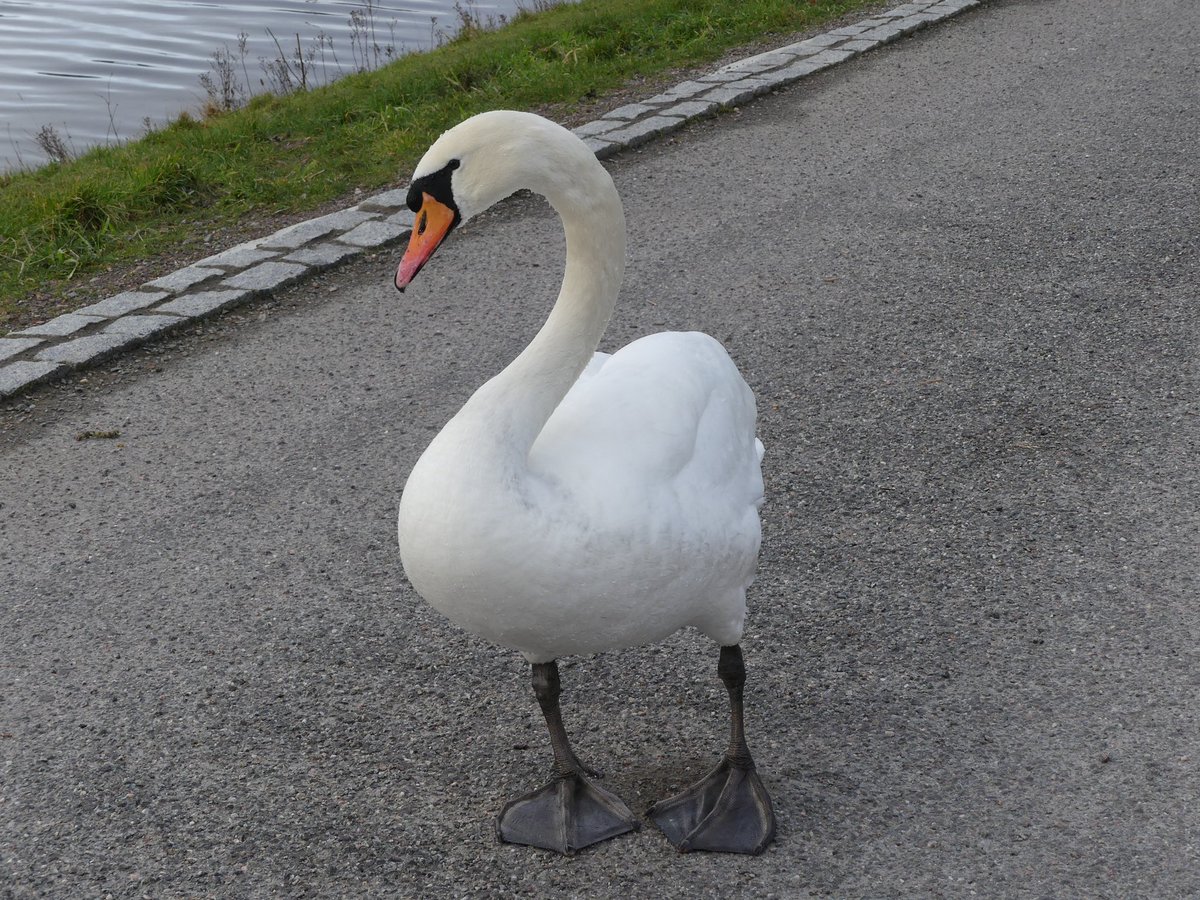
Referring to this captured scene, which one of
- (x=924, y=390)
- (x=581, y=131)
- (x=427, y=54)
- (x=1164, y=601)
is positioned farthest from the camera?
(x=427, y=54)

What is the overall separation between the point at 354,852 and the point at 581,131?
5862mm

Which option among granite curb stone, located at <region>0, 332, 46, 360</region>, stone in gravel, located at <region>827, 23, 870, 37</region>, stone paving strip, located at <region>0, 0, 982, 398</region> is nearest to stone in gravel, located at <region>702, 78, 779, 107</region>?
stone paving strip, located at <region>0, 0, 982, 398</region>

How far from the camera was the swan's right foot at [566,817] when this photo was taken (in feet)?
10.7

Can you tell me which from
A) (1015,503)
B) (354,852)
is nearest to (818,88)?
(1015,503)

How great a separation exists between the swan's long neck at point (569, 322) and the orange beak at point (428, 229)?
25cm

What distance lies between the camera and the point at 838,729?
3611mm

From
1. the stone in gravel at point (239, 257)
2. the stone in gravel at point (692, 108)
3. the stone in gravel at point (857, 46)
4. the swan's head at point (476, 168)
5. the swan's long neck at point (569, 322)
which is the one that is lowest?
the stone in gravel at point (857, 46)

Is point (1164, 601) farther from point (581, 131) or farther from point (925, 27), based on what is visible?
point (925, 27)

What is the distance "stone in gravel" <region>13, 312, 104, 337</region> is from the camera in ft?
19.7

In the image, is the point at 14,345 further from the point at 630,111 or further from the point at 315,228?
the point at 630,111

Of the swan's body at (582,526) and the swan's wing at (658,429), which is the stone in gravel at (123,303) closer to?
the swan's wing at (658,429)

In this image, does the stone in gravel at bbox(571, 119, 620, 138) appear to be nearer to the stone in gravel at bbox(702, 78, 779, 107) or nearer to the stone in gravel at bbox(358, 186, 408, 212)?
the stone in gravel at bbox(702, 78, 779, 107)

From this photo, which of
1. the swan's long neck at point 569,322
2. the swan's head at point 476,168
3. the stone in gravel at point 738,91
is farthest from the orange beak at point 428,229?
the stone in gravel at point 738,91

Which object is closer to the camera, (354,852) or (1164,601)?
(354,852)
